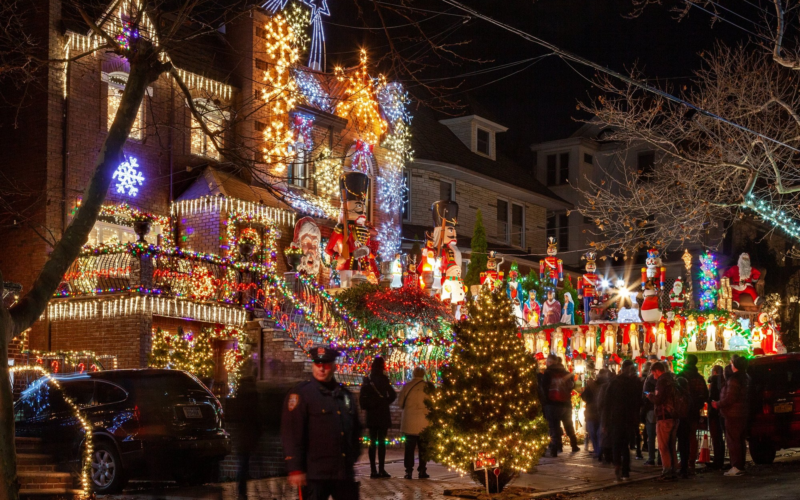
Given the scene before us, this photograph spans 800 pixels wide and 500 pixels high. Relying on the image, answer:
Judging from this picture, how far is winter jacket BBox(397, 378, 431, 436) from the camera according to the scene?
14.1 metres

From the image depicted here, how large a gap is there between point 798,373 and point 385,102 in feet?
56.5

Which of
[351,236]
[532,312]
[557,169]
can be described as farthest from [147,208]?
[557,169]

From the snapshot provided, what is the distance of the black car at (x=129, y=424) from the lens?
488 inches

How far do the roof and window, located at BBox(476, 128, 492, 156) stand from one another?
21.9 inches

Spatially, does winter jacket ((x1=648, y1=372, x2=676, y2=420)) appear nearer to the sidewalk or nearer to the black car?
the sidewalk

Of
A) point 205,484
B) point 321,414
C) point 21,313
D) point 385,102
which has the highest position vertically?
point 385,102

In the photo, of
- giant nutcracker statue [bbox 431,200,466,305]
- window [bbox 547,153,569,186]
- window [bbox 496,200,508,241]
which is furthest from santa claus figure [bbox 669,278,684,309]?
window [bbox 547,153,569,186]

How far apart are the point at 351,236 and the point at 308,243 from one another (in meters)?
1.19

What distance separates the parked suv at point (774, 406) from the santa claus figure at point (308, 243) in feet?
39.8

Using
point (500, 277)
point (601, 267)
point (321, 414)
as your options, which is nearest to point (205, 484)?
point (321, 414)

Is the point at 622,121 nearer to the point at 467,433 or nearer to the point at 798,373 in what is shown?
the point at 798,373

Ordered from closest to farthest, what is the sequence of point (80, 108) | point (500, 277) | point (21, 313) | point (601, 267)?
point (21, 313) → point (80, 108) → point (500, 277) → point (601, 267)

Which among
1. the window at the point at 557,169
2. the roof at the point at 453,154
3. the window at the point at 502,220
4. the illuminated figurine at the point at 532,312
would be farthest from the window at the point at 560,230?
the illuminated figurine at the point at 532,312

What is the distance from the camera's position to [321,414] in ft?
25.8
